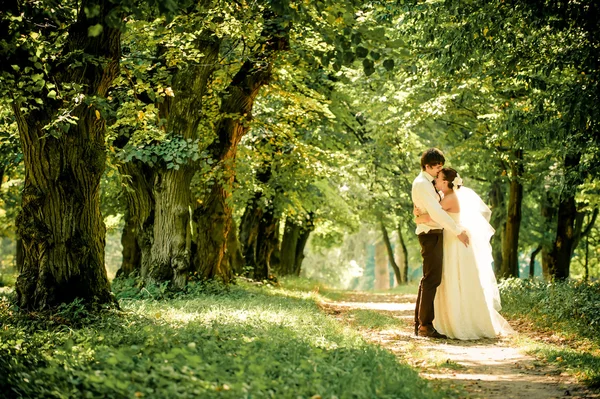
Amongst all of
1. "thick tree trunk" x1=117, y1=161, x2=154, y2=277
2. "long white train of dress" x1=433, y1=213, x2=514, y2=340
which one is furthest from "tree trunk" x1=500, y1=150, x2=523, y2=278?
"thick tree trunk" x1=117, y1=161, x2=154, y2=277

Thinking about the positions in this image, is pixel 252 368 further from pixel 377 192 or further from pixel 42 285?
pixel 377 192

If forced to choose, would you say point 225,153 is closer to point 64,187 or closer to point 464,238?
point 464,238

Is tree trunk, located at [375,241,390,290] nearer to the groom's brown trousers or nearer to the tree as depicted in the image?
the groom's brown trousers

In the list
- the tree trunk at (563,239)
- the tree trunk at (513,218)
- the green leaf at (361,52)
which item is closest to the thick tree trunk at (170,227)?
the green leaf at (361,52)

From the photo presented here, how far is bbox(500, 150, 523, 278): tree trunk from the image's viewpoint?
21094 mm

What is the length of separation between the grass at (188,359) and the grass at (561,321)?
232 cm

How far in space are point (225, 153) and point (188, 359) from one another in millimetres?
11574

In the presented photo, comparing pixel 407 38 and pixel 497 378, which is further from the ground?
pixel 407 38

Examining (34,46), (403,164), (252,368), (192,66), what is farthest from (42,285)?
(403,164)

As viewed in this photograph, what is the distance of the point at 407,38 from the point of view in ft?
49.9

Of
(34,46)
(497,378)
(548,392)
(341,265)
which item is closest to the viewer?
(548,392)

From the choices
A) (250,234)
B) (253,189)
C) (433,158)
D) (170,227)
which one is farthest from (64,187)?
(250,234)

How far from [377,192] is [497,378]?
22.1 m

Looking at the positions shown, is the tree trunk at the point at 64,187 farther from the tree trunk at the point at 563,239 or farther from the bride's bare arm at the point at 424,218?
the tree trunk at the point at 563,239
